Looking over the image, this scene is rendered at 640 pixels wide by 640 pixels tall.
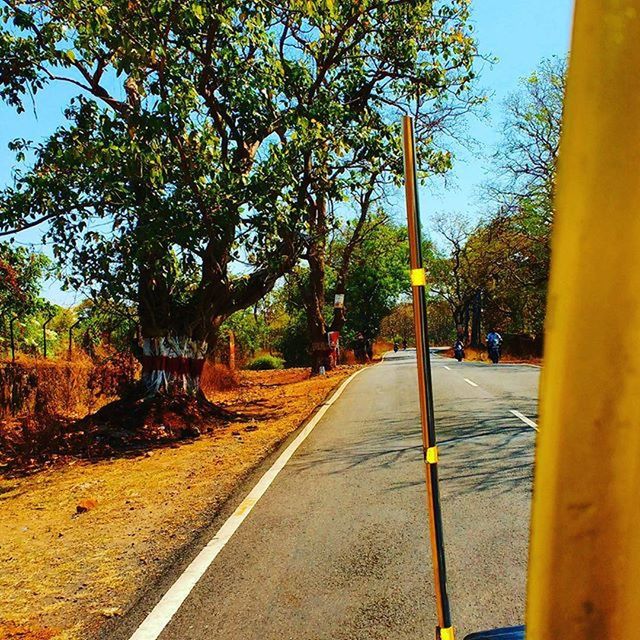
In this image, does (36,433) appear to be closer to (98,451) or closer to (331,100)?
(98,451)

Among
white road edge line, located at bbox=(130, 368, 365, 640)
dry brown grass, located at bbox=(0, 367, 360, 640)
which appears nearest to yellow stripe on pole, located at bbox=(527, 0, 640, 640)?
white road edge line, located at bbox=(130, 368, 365, 640)

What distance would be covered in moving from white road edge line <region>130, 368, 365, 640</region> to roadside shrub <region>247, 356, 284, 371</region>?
28.5 meters

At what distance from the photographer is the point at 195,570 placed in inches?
180

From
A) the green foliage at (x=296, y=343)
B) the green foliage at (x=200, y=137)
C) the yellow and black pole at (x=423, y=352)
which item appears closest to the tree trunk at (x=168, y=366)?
the green foliage at (x=200, y=137)

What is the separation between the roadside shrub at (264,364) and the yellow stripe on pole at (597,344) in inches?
1402

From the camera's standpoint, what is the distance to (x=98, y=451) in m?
10.2

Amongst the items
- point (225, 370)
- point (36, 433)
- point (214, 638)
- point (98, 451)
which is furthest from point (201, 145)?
point (225, 370)

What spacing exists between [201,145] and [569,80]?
913 cm

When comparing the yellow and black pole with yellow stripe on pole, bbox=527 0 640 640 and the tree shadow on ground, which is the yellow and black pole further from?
the tree shadow on ground

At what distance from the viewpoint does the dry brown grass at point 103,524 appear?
13.6 ft

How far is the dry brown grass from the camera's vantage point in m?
4.16

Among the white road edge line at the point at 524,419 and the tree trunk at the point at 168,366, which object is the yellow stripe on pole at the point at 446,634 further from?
the tree trunk at the point at 168,366

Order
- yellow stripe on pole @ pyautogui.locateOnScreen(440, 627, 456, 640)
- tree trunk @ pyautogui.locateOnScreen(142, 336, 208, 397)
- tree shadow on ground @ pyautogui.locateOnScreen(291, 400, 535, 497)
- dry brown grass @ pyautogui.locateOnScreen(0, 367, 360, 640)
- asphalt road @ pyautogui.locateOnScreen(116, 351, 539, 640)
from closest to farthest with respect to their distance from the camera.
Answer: yellow stripe on pole @ pyautogui.locateOnScreen(440, 627, 456, 640)
asphalt road @ pyautogui.locateOnScreen(116, 351, 539, 640)
dry brown grass @ pyautogui.locateOnScreen(0, 367, 360, 640)
tree shadow on ground @ pyautogui.locateOnScreen(291, 400, 535, 497)
tree trunk @ pyautogui.locateOnScreen(142, 336, 208, 397)

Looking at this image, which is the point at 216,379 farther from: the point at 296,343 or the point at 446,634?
the point at 296,343
